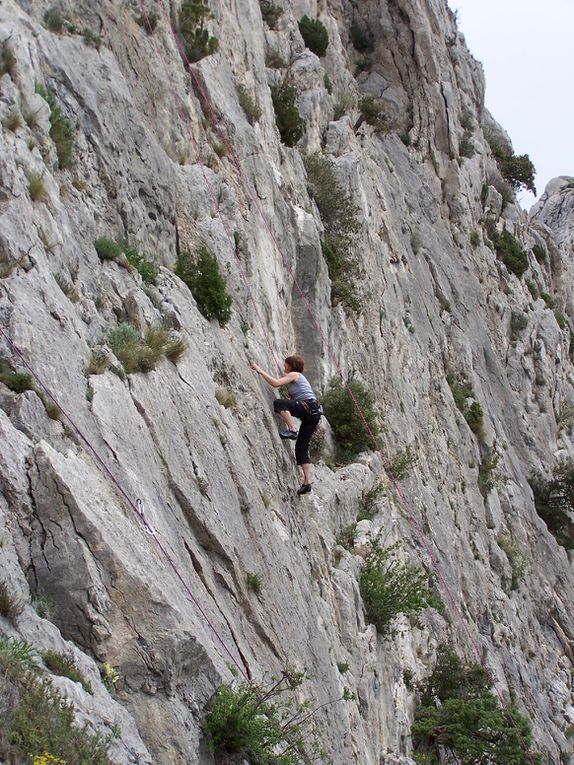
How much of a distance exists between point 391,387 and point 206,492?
10.9m

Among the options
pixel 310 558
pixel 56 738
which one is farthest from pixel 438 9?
pixel 56 738

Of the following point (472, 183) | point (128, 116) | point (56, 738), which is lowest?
point (56, 738)

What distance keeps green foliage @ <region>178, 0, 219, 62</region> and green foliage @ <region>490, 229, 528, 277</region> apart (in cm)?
2082

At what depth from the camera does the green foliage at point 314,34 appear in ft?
73.8

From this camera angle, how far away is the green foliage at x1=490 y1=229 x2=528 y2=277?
33.1 metres

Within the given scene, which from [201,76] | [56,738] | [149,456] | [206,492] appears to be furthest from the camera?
[201,76]

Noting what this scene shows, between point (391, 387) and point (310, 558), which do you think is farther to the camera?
point (391, 387)

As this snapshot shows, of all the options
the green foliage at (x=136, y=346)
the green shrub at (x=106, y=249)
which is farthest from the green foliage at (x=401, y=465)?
the green shrub at (x=106, y=249)

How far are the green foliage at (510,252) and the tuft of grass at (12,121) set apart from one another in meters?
27.0

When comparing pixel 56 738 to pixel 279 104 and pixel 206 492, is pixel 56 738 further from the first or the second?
pixel 279 104

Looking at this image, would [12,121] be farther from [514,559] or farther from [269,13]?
[514,559]

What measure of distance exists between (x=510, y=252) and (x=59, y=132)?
27.1m

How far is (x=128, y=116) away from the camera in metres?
10.5

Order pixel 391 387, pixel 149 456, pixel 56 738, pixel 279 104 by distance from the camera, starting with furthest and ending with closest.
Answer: pixel 391 387 < pixel 279 104 < pixel 149 456 < pixel 56 738
